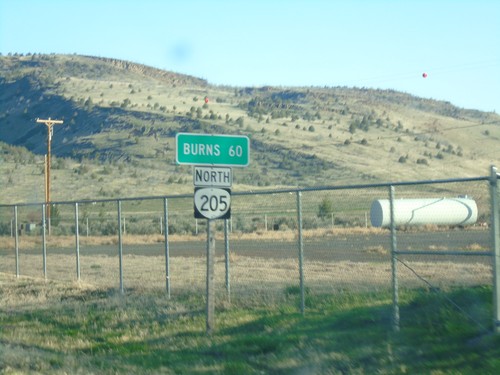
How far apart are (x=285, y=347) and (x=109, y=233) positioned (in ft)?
99.7

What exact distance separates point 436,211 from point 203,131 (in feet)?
179

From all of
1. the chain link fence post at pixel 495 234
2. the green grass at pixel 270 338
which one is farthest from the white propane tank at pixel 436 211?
the chain link fence post at pixel 495 234

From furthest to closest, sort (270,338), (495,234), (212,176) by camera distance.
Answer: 1. (212,176)
2. (270,338)
3. (495,234)

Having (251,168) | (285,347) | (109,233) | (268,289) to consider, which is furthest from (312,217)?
(251,168)

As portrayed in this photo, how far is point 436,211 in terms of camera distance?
1243 centimetres

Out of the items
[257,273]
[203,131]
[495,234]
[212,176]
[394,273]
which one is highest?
[203,131]

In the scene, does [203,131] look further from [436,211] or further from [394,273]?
[394,273]

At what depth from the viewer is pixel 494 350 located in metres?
9.86

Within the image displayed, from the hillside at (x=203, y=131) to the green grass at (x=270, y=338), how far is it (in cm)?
3611

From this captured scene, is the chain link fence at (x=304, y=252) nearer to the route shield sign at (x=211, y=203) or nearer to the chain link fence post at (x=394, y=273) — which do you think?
the chain link fence post at (x=394, y=273)

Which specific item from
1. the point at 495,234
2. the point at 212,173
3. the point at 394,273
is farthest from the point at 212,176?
the point at 495,234

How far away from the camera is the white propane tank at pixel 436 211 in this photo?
39.1ft

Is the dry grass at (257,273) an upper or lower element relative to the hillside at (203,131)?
lower

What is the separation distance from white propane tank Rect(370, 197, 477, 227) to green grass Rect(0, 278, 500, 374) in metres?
1.01
